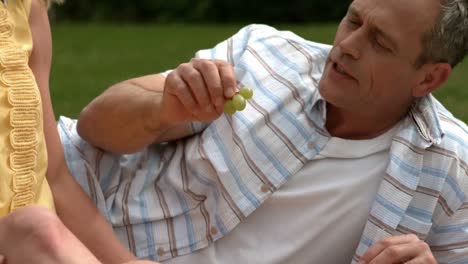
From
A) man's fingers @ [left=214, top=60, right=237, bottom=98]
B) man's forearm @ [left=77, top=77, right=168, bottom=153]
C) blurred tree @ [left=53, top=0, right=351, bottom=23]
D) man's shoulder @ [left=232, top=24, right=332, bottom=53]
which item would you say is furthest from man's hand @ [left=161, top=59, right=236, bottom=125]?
blurred tree @ [left=53, top=0, right=351, bottom=23]

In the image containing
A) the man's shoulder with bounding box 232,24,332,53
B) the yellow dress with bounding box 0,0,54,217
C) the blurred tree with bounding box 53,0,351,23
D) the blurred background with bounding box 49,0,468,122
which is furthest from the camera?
the blurred tree with bounding box 53,0,351,23

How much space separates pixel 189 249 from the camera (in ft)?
6.07

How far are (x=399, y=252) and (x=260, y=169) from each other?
35cm

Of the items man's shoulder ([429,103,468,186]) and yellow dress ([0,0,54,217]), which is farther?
man's shoulder ([429,103,468,186])

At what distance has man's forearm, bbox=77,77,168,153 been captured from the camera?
5.99 ft

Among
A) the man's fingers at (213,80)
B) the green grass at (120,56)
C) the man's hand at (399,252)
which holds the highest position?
the man's fingers at (213,80)

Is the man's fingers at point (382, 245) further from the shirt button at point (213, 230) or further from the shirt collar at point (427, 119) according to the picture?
the shirt button at point (213, 230)

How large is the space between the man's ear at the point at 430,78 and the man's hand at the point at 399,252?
1.09 ft

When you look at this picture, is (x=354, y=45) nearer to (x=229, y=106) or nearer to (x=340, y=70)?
(x=340, y=70)

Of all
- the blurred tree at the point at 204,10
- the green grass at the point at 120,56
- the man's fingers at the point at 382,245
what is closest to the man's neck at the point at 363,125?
the man's fingers at the point at 382,245

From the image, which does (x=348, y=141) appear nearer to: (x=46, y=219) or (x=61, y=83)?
(x=46, y=219)

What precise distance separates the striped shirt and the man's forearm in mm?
61

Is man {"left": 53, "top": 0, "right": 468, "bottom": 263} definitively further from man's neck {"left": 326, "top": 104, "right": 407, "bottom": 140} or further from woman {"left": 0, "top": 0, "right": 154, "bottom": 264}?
woman {"left": 0, "top": 0, "right": 154, "bottom": 264}

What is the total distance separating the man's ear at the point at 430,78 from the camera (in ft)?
6.03
